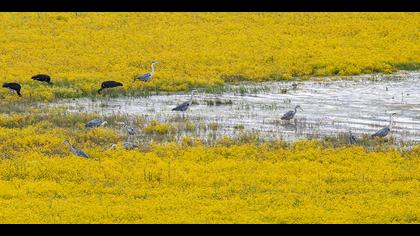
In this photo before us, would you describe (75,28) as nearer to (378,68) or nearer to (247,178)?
(378,68)

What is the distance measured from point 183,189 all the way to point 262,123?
6464 millimetres

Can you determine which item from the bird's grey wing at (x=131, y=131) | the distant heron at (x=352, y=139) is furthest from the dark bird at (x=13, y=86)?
the distant heron at (x=352, y=139)

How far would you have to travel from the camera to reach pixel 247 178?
20062 millimetres

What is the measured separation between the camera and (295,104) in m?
27.7

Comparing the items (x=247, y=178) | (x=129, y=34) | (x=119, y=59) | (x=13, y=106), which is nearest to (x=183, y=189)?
(x=247, y=178)

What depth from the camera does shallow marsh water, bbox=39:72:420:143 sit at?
24656 millimetres

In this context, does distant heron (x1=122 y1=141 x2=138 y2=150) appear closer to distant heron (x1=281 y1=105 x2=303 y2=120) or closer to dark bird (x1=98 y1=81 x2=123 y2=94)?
distant heron (x1=281 y1=105 x2=303 y2=120)

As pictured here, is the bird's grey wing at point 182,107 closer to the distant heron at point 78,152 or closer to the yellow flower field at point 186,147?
the yellow flower field at point 186,147

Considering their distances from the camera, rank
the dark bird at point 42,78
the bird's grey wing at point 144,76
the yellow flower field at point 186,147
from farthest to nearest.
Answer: the bird's grey wing at point 144,76
the dark bird at point 42,78
the yellow flower field at point 186,147

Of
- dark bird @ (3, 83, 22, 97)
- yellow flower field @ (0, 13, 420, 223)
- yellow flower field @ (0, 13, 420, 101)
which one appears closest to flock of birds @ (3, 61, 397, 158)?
dark bird @ (3, 83, 22, 97)

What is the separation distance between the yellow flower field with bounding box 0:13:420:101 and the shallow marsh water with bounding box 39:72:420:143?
4.10 feet

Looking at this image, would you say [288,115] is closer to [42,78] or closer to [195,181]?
[195,181]

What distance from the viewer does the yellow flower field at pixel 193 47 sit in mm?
31172

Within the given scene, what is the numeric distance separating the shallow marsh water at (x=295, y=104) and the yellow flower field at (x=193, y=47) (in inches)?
49.2
